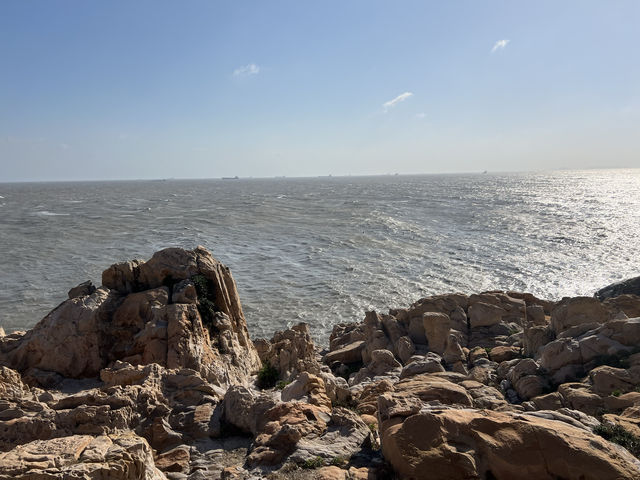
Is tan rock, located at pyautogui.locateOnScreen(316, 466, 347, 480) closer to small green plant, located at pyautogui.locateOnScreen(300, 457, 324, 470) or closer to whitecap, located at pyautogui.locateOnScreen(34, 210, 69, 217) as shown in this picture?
small green plant, located at pyautogui.locateOnScreen(300, 457, 324, 470)

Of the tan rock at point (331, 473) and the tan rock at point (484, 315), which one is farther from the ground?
the tan rock at point (331, 473)

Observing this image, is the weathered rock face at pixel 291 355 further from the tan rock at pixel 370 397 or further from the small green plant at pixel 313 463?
the small green plant at pixel 313 463

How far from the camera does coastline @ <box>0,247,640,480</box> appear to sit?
341 inches

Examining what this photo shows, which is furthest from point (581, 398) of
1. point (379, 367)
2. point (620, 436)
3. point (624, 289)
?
point (624, 289)

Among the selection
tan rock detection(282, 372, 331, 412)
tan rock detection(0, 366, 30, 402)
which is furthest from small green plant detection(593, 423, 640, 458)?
tan rock detection(0, 366, 30, 402)

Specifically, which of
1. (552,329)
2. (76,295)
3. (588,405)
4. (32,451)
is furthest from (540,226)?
(32,451)

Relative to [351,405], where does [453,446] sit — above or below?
above

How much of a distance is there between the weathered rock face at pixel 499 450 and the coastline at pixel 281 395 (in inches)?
1.0

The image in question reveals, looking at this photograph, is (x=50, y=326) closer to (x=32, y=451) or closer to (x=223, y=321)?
(x=223, y=321)

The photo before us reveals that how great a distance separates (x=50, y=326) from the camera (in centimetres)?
1748

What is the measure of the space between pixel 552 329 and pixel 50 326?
23.0 meters

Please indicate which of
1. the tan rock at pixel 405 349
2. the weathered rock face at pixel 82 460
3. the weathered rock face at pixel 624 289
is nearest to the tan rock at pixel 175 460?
the weathered rock face at pixel 82 460

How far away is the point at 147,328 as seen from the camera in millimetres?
17625

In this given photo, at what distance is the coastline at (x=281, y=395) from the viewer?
8656 mm
